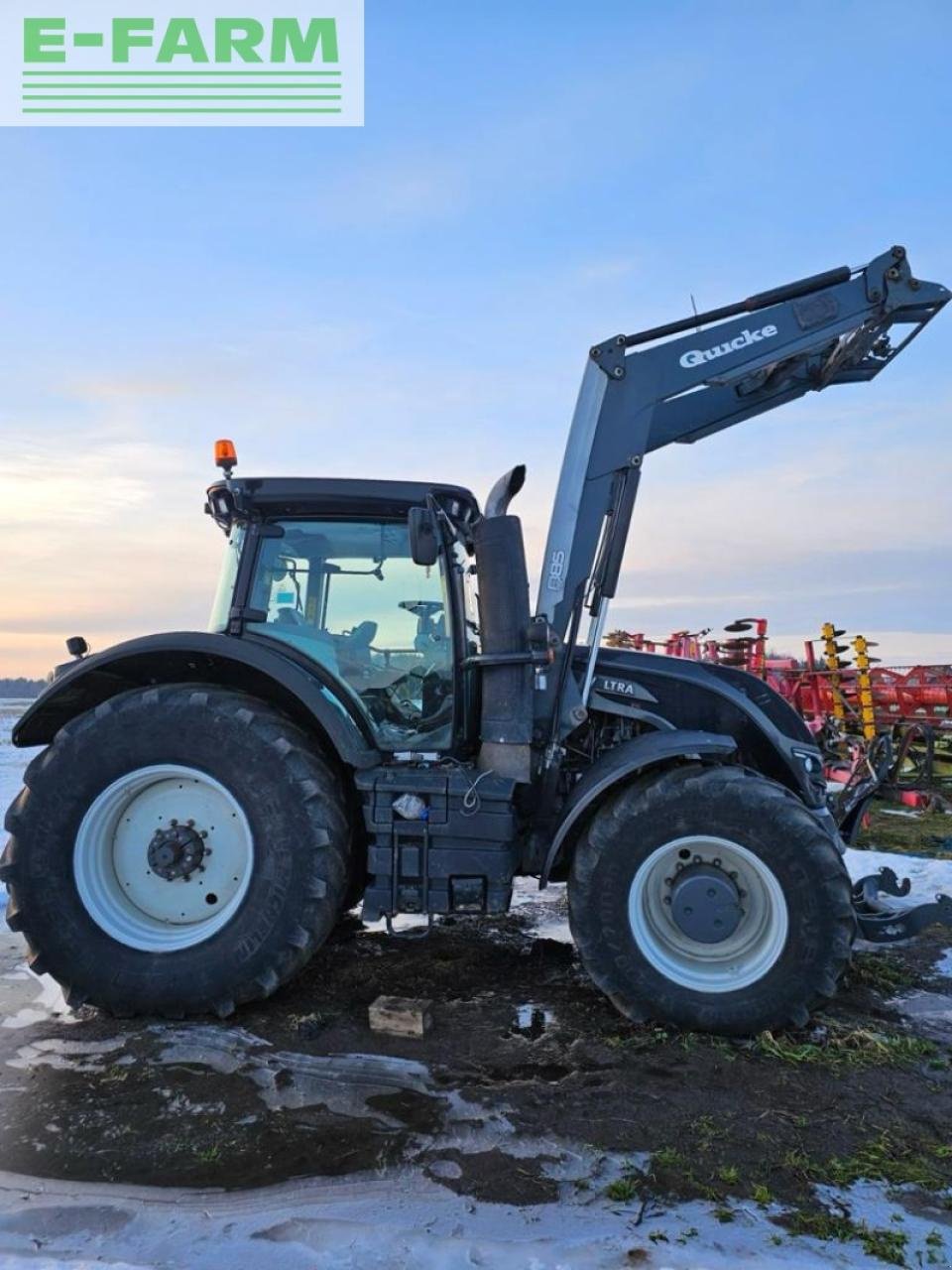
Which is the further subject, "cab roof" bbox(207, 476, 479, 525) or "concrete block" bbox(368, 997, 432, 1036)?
"cab roof" bbox(207, 476, 479, 525)

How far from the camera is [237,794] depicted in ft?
12.1

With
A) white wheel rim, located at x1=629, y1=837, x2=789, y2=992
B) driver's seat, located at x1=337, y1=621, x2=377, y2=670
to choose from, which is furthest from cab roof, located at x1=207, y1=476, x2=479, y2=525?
white wheel rim, located at x1=629, y1=837, x2=789, y2=992

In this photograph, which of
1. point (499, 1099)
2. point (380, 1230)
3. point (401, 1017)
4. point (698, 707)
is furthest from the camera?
point (698, 707)

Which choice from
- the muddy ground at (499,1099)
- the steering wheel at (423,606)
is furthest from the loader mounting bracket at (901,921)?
the steering wheel at (423,606)

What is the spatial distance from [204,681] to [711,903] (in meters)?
→ 2.62

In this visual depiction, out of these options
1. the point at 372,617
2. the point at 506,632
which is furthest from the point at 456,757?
the point at 372,617

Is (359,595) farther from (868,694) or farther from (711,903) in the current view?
(868,694)

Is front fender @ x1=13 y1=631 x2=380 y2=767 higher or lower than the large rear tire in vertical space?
higher

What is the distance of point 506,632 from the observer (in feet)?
12.7

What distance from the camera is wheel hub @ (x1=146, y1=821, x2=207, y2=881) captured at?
12.2 ft

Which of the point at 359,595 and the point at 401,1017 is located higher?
the point at 359,595

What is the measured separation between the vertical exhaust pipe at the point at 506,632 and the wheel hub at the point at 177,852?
1401 millimetres

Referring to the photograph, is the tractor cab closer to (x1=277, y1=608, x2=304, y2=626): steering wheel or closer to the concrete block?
(x1=277, y1=608, x2=304, y2=626): steering wheel

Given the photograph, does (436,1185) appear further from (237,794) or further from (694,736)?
(694,736)
